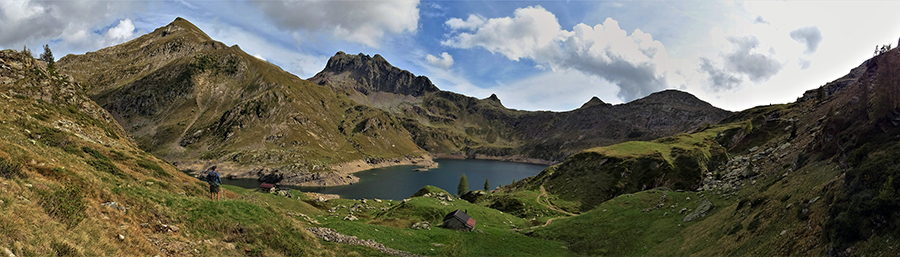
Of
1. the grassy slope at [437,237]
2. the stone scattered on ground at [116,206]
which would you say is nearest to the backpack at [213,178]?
the grassy slope at [437,237]

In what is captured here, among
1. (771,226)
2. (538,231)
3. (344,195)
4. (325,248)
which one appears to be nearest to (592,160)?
(538,231)

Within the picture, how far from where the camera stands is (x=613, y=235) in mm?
42031

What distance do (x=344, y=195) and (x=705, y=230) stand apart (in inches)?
5328

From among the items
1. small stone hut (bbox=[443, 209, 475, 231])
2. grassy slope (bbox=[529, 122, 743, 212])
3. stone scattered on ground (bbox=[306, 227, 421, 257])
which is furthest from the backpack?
grassy slope (bbox=[529, 122, 743, 212])

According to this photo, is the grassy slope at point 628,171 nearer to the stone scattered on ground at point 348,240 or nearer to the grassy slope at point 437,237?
the grassy slope at point 437,237

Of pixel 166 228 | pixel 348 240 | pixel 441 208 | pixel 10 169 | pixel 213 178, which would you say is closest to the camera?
pixel 10 169

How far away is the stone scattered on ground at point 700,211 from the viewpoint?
3673cm

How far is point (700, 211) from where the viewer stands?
37.2m

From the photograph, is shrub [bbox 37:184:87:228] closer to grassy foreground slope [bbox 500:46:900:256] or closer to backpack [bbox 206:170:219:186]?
backpack [bbox 206:170:219:186]

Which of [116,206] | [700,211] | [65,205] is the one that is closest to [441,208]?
[700,211]

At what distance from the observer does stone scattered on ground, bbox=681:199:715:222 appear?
36.7m

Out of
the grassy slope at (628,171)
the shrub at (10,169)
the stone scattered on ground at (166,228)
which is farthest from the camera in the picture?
the grassy slope at (628,171)

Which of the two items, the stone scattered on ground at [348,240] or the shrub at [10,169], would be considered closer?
the shrub at [10,169]

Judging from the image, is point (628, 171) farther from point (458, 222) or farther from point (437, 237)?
point (437, 237)
